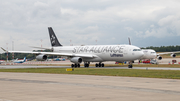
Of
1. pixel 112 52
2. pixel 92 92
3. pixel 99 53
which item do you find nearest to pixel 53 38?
pixel 99 53

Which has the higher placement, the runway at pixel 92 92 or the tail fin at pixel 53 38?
the tail fin at pixel 53 38

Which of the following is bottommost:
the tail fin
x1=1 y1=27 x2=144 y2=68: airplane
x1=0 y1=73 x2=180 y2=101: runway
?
x1=0 y1=73 x2=180 y2=101: runway

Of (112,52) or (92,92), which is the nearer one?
(92,92)

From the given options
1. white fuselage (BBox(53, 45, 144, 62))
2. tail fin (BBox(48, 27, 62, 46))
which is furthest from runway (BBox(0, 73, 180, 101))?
tail fin (BBox(48, 27, 62, 46))

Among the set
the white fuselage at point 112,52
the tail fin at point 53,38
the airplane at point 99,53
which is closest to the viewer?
the white fuselage at point 112,52

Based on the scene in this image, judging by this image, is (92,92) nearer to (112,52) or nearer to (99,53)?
(112,52)

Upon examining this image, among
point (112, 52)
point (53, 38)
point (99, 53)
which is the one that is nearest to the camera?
point (112, 52)

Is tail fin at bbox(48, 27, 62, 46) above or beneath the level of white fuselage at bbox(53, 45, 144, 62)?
above

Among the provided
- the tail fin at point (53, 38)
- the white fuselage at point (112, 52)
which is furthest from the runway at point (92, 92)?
the tail fin at point (53, 38)

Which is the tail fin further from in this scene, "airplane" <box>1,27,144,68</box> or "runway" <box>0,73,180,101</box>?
"runway" <box>0,73,180,101</box>

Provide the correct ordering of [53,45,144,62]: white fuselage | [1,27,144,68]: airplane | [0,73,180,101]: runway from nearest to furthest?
[0,73,180,101]: runway < [53,45,144,62]: white fuselage < [1,27,144,68]: airplane

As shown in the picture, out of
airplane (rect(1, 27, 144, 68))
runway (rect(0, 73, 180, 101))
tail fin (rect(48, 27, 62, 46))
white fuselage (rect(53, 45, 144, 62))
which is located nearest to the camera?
runway (rect(0, 73, 180, 101))

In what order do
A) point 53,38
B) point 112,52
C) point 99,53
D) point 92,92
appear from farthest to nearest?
point 53,38 → point 99,53 → point 112,52 → point 92,92

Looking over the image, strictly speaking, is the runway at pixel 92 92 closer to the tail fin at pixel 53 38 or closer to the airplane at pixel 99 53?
the airplane at pixel 99 53
